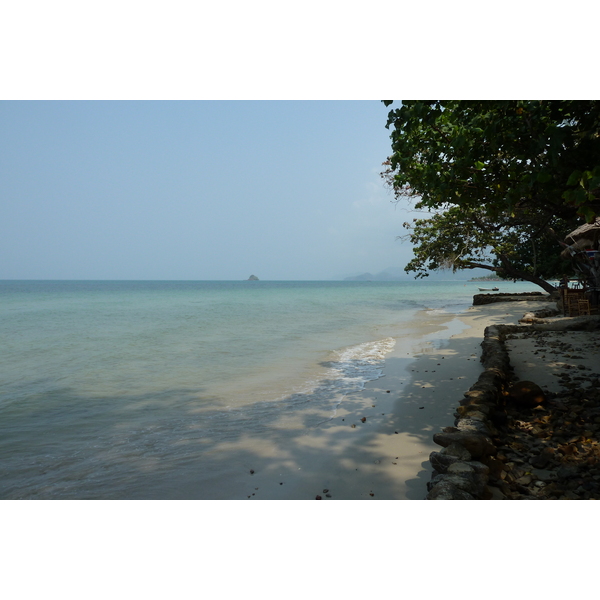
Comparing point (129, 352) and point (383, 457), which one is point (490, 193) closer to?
point (383, 457)

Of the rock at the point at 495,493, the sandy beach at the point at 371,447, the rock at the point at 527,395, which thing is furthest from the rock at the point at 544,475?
the rock at the point at 527,395

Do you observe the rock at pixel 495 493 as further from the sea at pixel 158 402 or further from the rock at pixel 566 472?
the sea at pixel 158 402

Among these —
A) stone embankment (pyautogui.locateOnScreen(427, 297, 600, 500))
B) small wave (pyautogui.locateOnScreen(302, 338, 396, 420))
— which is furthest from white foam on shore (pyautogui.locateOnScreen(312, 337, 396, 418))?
stone embankment (pyautogui.locateOnScreen(427, 297, 600, 500))

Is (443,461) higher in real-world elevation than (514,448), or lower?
higher

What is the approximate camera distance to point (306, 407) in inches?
250

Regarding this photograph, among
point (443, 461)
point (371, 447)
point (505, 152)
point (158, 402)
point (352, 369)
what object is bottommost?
point (158, 402)

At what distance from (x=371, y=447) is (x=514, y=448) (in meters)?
1.45

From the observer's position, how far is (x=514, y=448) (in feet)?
13.3

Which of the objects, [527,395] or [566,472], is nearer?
[566,472]

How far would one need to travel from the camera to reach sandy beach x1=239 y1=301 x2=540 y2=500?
3775 millimetres

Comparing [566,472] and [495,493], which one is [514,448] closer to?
[566,472]

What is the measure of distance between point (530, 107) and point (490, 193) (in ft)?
4.73

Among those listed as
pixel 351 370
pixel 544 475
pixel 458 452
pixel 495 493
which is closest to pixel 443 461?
pixel 458 452
